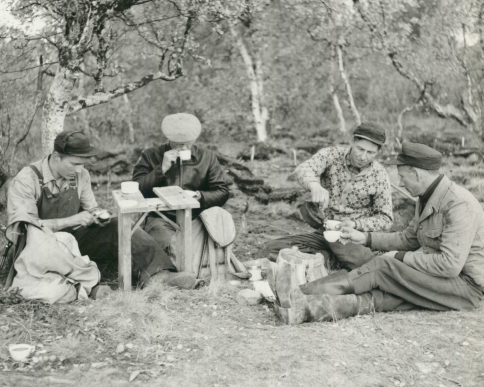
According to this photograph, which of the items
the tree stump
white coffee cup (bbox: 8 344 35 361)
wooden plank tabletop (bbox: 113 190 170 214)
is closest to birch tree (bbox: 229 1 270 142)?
wooden plank tabletop (bbox: 113 190 170 214)

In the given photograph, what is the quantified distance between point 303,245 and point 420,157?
5.79ft

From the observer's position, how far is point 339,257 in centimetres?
566

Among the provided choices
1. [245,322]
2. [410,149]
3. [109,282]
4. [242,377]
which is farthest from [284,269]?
[109,282]

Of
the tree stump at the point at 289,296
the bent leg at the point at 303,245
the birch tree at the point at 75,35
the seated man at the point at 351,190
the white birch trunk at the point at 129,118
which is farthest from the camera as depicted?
the white birch trunk at the point at 129,118

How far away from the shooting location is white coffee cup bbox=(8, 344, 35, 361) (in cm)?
375

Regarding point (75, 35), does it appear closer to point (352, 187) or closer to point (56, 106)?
point (56, 106)

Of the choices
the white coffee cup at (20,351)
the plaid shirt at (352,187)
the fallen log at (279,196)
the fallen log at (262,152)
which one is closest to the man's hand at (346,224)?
the plaid shirt at (352,187)

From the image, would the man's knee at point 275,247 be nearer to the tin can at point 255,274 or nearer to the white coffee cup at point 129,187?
the tin can at point 255,274

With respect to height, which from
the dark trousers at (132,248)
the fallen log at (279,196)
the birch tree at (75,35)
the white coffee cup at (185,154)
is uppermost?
the birch tree at (75,35)

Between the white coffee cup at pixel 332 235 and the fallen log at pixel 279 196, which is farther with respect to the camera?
the fallen log at pixel 279 196

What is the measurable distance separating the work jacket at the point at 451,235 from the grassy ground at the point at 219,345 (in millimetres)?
415

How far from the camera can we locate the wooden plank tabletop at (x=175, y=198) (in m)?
5.05

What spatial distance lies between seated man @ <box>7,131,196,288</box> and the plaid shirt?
1538 millimetres

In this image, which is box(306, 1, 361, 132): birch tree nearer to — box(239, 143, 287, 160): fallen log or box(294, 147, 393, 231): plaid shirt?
box(239, 143, 287, 160): fallen log
